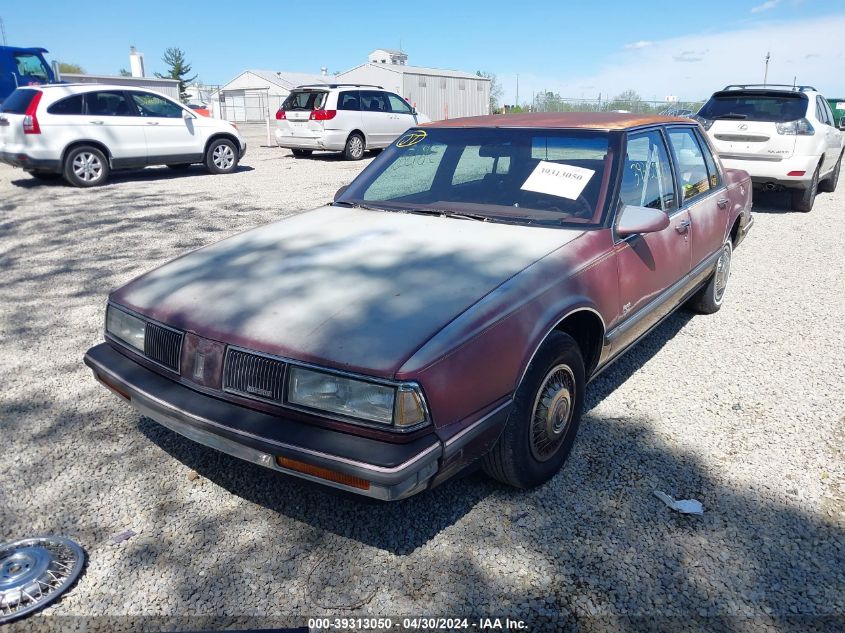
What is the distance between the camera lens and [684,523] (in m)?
2.73

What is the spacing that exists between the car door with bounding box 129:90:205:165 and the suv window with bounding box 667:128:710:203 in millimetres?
10171

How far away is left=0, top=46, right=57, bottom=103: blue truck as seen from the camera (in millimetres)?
17953

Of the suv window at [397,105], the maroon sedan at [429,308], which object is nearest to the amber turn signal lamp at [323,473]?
the maroon sedan at [429,308]

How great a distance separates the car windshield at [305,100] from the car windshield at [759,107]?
857 cm

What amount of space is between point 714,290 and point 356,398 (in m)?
3.92

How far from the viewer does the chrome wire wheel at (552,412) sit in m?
2.77

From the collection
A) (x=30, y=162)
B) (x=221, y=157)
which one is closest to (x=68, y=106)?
(x=30, y=162)

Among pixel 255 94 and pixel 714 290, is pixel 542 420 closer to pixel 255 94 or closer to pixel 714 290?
pixel 714 290

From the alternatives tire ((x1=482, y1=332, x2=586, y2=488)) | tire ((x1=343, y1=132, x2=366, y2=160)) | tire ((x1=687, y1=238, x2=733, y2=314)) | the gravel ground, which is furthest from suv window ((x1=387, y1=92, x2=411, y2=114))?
tire ((x1=482, y1=332, x2=586, y2=488))

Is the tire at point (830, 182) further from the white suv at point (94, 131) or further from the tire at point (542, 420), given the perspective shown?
the white suv at point (94, 131)

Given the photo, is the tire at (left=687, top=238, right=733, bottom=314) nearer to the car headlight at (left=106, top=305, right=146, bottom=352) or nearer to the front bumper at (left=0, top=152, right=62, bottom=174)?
the car headlight at (left=106, top=305, right=146, bottom=352)

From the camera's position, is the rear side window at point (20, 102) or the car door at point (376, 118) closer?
the rear side window at point (20, 102)

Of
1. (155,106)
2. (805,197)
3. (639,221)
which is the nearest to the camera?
(639,221)

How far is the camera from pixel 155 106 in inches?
473
